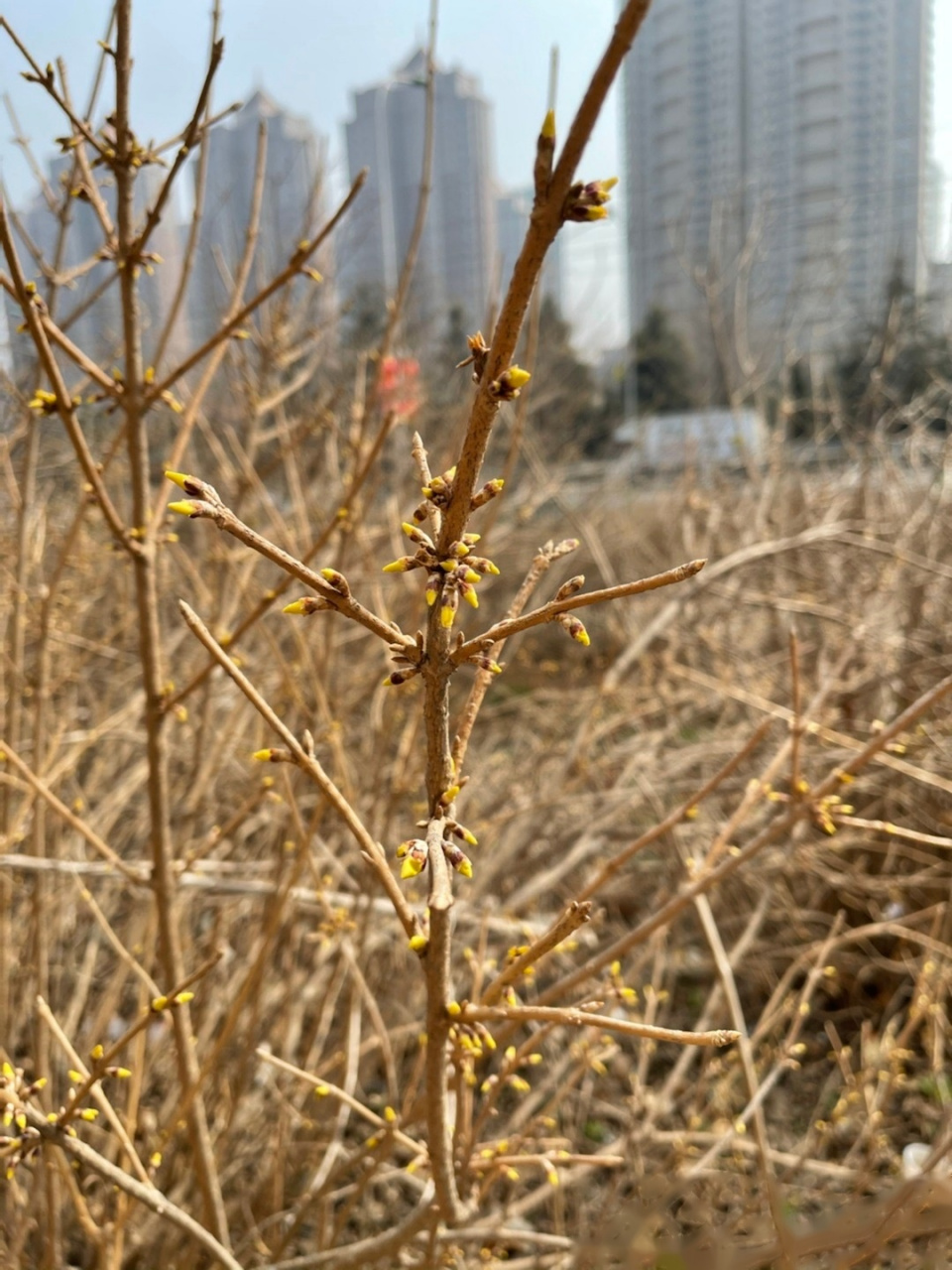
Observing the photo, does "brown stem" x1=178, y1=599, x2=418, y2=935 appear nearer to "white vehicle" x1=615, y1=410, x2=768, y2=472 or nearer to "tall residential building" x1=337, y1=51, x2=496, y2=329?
"white vehicle" x1=615, y1=410, x2=768, y2=472

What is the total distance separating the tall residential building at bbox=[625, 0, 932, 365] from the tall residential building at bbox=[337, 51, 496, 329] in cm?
146

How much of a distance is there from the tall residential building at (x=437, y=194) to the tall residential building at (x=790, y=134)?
4.79ft

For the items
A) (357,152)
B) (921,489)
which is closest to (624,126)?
(357,152)

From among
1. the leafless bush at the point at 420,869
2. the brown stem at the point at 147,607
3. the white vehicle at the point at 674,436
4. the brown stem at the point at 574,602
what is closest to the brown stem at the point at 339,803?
the leafless bush at the point at 420,869

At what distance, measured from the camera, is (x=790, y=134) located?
7785 millimetres

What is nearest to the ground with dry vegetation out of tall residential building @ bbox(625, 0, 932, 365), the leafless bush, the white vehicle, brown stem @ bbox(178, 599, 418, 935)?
the leafless bush

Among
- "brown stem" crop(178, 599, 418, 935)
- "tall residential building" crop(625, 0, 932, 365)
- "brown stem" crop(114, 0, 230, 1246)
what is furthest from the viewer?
"tall residential building" crop(625, 0, 932, 365)

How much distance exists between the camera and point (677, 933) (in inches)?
90.4

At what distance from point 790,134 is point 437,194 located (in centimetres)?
319

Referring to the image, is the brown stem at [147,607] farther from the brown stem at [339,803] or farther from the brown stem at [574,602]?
the brown stem at [574,602]

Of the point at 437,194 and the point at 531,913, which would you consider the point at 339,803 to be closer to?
the point at 531,913

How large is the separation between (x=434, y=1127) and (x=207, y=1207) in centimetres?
48

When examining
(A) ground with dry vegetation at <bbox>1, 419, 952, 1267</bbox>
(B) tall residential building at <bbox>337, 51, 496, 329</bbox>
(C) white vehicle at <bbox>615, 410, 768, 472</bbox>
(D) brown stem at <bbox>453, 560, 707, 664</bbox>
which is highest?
(B) tall residential building at <bbox>337, 51, 496, 329</bbox>

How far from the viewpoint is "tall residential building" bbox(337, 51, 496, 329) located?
5762 millimetres
